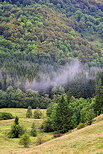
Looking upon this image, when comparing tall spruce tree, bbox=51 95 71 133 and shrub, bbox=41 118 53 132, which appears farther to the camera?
shrub, bbox=41 118 53 132

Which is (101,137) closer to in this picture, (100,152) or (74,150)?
(74,150)

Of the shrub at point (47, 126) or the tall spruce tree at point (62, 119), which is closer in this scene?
the tall spruce tree at point (62, 119)

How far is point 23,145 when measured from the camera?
244 feet

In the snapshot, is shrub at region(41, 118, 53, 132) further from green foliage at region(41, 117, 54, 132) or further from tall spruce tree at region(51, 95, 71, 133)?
tall spruce tree at region(51, 95, 71, 133)

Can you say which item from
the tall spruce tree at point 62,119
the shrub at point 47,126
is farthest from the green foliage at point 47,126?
the tall spruce tree at point 62,119

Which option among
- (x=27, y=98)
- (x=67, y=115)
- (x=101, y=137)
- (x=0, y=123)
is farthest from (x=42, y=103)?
(x=101, y=137)

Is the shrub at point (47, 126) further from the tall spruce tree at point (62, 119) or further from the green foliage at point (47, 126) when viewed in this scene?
the tall spruce tree at point (62, 119)

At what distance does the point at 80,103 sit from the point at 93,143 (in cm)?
7205

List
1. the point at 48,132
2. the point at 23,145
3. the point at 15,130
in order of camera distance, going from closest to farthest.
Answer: the point at 23,145, the point at 15,130, the point at 48,132

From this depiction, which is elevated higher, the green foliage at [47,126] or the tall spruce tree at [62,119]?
A: the tall spruce tree at [62,119]

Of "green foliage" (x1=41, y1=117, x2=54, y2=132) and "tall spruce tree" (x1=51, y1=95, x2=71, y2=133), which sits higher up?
"tall spruce tree" (x1=51, y1=95, x2=71, y2=133)

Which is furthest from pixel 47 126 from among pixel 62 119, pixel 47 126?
pixel 62 119

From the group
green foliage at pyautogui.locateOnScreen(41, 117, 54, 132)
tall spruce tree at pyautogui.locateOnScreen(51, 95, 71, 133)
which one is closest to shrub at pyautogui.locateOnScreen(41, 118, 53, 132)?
green foliage at pyautogui.locateOnScreen(41, 117, 54, 132)

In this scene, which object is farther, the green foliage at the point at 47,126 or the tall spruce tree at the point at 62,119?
the green foliage at the point at 47,126
